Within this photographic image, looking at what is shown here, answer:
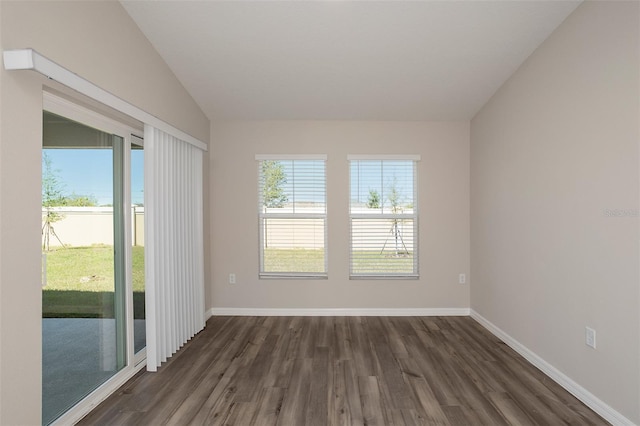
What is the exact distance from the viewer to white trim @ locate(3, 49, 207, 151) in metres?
1.63

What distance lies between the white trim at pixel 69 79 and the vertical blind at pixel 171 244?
24 cm

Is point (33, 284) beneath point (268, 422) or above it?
above

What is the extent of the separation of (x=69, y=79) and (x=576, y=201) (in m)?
3.53

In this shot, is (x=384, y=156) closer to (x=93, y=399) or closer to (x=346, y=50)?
(x=346, y=50)

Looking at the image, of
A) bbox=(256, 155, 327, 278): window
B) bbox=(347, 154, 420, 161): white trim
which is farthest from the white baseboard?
bbox=(347, 154, 420, 161): white trim

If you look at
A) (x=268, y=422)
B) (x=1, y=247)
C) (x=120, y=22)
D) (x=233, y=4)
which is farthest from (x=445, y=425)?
(x=120, y=22)

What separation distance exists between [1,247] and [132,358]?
65.0 inches

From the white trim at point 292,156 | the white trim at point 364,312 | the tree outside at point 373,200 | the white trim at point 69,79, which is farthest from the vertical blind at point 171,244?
the tree outside at point 373,200

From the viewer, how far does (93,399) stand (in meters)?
2.36

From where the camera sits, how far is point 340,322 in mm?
4113

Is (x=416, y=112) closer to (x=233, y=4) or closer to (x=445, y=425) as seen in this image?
(x=233, y=4)

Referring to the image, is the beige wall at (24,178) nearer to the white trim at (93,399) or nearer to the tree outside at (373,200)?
the white trim at (93,399)

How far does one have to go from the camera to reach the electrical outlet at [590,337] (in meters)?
2.34

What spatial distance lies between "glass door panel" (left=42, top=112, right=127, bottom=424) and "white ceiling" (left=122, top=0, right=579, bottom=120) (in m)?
1.18
